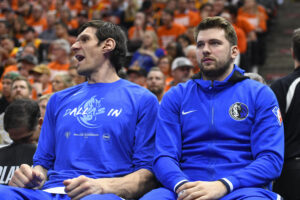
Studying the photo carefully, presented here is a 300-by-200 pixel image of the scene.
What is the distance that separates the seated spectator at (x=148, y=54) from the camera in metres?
8.44

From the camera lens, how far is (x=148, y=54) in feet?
28.0

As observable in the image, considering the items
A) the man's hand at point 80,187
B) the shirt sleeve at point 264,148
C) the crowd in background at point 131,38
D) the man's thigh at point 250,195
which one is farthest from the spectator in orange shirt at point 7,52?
the man's thigh at point 250,195

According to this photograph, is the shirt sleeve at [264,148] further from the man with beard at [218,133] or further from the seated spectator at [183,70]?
the seated spectator at [183,70]

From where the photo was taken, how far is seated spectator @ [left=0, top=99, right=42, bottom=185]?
365cm

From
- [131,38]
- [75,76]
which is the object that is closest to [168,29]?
[131,38]

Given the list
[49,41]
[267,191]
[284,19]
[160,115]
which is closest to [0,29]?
Answer: [49,41]

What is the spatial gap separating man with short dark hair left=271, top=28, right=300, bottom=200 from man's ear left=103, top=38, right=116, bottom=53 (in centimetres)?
128

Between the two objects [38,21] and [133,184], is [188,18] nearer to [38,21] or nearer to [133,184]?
[38,21]

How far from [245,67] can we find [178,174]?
18.3 feet

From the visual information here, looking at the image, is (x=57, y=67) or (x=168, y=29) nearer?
(x=57, y=67)

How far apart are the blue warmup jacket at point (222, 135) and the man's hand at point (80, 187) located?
0.43m

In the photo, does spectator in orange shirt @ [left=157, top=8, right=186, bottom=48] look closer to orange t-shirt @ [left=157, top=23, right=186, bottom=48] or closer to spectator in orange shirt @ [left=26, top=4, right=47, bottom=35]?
orange t-shirt @ [left=157, top=23, right=186, bottom=48]

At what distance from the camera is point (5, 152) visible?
3693mm

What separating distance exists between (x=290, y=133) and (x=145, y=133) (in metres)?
1.16
